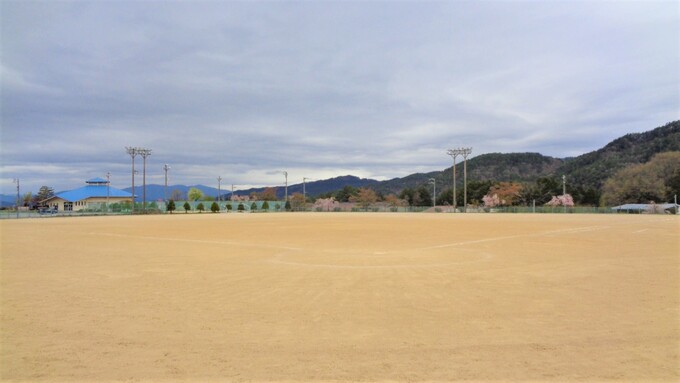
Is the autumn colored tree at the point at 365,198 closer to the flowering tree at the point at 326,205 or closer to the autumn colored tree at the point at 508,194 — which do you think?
the flowering tree at the point at 326,205

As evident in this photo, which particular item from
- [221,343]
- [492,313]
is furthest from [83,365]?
[492,313]

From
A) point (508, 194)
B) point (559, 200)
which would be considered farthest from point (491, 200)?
point (559, 200)

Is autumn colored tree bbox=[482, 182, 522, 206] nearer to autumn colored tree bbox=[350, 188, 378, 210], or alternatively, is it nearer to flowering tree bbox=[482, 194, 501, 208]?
flowering tree bbox=[482, 194, 501, 208]

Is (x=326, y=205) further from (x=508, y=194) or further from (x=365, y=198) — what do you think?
(x=508, y=194)

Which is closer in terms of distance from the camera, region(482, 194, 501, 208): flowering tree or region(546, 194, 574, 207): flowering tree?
region(546, 194, 574, 207): flowering tree

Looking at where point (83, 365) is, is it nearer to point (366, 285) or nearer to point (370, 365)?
point (370, 365)

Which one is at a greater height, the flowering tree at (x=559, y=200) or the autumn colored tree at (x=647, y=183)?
the autumn colored tree at (x=647, y=183)

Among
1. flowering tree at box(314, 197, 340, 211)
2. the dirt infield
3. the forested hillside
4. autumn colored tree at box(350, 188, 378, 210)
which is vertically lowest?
the dirt infield

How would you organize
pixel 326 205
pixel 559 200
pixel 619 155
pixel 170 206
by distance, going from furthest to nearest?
1. pixel 619 155
2. pixel 326 205
3. pixel 559 200
4. pixel 170 206

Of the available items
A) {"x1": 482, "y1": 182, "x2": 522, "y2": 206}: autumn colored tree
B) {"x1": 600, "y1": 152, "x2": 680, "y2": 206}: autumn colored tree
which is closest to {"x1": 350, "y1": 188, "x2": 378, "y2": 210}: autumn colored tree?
{"x1": 482, "y1": 182, "x2": 522, "y2": 206}: autumn colored tree

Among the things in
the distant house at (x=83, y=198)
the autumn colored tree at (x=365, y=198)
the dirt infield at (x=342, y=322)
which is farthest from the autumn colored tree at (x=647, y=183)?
the distant house at (x=83, y=198)

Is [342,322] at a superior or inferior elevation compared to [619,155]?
inferior

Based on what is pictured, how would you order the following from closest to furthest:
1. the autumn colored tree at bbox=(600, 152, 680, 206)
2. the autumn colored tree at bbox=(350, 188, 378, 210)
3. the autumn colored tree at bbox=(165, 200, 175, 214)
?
the autumn colored tree at bbox=(165, 200, 175, 214) → the autumn colored tree at bbox=(600, 152, 680, 206) → the autumn colored tree at bbox=(350, 188, 378, 210)

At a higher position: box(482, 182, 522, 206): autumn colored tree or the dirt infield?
box(482, 182, 522, 206): autumn colored tree
